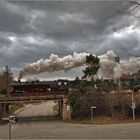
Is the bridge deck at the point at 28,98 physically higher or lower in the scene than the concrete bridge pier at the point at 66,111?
higher

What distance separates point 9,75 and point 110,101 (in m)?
62.2

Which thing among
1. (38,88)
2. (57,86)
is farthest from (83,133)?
(38,88)

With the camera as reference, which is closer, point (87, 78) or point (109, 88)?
point (109, 88)

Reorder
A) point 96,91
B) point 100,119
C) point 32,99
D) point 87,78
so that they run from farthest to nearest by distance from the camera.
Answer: point 87,78, point 32,99, point 96,91, point 100,119

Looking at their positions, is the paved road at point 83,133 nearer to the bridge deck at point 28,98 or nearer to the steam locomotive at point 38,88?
the bridge deck at point 28,98

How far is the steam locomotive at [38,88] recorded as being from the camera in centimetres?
9762

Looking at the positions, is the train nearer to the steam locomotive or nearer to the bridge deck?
the steam locomotive

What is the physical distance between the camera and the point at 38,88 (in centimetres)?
10075

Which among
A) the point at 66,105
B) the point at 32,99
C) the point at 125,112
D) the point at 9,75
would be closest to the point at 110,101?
the point at 125,112

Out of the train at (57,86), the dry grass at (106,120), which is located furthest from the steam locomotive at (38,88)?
the dry grass at (106,120)

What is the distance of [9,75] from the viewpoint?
142 m

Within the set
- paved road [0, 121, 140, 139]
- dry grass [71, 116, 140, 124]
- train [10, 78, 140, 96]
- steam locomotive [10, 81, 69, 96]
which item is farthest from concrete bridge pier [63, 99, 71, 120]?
paved road [0, 121, 140, 139]

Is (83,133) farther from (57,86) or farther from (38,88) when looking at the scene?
(38,88)

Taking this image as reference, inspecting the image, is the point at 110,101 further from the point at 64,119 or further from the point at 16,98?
the point at 16,98
